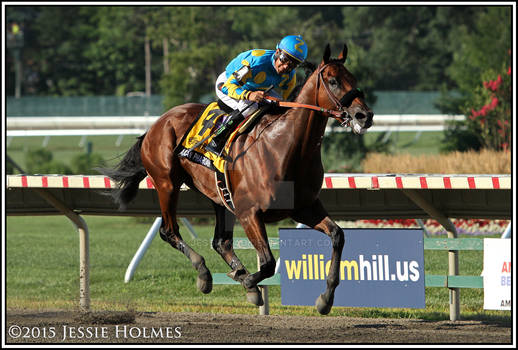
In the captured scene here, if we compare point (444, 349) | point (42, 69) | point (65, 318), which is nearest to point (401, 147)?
point (65, 318)

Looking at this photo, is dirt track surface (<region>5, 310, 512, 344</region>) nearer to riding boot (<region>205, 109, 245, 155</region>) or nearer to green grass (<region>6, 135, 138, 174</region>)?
riding boot (<region>205, 109, 245, 155</region>)

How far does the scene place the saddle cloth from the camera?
278 inches

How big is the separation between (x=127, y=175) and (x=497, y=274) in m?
3.46

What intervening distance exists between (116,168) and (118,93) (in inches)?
1688

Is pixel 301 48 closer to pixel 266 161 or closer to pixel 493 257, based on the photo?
pixel 266 161

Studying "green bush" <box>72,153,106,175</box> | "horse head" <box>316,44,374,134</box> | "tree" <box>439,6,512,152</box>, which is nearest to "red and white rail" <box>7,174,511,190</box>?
"horse head" <box>316,44,374,134</box>

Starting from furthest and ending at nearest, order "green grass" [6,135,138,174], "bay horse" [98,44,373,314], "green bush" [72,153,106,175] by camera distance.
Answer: "green grass" [6,135,138,174] → "green bush" [72,153,106,175] → "bay horse" [98,44,373,314]

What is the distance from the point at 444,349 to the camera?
6195mm

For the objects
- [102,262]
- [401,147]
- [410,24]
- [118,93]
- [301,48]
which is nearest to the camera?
[301,48]

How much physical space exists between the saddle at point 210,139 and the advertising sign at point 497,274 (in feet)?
7.93

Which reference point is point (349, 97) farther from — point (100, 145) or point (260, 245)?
point (100, 145)

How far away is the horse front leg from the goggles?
41.4 inches

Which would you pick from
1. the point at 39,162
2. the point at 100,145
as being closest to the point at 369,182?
the point at 39,162

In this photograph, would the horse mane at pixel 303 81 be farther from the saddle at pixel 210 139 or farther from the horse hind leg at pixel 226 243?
the horse hind leg at pixel 226 243
